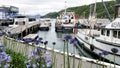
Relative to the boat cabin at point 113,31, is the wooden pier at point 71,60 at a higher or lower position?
higher

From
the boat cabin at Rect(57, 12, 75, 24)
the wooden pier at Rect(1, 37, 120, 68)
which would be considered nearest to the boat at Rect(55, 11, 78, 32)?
the boat cabin at Rect(57, 12, 75, 24)

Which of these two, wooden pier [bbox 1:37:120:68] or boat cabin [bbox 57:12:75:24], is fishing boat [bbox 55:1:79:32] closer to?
boat cabin [bbox 57:12:75:24]

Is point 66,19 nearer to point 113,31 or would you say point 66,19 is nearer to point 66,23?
point 66,23

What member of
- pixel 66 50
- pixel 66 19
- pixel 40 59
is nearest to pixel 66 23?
pixel 66 19

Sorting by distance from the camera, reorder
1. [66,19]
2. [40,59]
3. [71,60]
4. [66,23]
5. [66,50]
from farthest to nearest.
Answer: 1. [66,19]
2. [66,23]
3. [66,50]
4. [71,60]
5. [40,59]

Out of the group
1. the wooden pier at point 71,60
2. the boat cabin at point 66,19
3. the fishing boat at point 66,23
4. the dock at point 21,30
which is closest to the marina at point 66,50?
the wooden pier at point 71,60

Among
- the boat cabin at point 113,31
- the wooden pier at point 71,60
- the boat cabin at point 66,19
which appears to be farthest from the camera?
the boat cabin at point 66,19

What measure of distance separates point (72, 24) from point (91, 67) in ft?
230

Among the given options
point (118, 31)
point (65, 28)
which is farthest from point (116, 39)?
point (65, 28)

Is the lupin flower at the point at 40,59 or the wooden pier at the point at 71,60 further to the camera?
the wooden pier at the point at 71,60

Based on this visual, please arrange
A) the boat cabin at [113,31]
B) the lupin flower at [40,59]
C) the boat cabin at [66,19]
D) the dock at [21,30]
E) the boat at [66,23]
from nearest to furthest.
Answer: the lupin flower at [40,59]
the boat cabin at [113,31]
the dock at [21,30]
the boat at [66,23]
the boat cabin at [66,19]

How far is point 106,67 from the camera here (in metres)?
6.66

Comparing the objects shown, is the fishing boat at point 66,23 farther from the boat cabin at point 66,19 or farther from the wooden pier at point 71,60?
the wooden pier at point 71,60

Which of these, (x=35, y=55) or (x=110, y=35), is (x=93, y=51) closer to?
(x=110, y=35)
